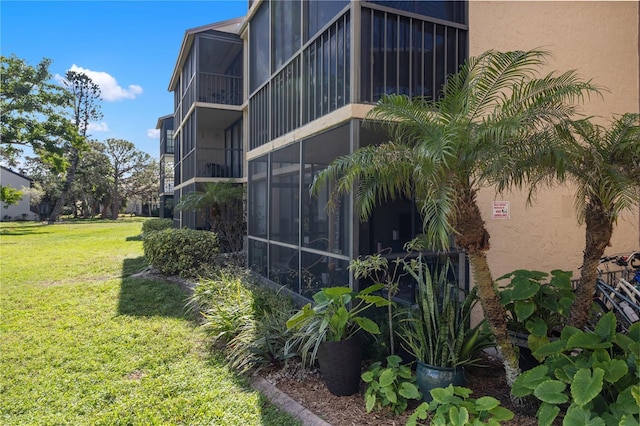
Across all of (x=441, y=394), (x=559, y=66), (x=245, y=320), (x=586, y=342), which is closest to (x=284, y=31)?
(x=559, y=66)

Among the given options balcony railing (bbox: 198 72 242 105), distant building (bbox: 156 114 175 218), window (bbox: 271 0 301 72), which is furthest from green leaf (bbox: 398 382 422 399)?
distant building (bbox: 156 114 175 218)

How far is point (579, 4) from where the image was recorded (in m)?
6.07

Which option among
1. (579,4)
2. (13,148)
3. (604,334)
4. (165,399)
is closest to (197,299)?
(165,399)

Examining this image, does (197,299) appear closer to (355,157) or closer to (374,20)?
(355,157)

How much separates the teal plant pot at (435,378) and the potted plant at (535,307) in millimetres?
743

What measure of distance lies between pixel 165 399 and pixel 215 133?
13823mm

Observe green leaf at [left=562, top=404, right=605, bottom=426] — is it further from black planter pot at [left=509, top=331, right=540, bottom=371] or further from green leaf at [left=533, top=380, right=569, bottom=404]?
black planter pot at [left=509, top=331, right=540, bottom=371]

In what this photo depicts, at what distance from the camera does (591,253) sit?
3.45m

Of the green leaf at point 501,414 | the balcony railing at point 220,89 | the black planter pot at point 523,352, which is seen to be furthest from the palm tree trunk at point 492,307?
the balcony railing at point 220,89

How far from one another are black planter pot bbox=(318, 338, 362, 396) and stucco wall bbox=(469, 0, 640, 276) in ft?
9.33

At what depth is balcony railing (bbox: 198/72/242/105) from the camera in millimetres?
13762

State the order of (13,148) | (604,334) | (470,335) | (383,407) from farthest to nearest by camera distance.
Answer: (13,148) → (470,335) → (383,407) → (604,334)

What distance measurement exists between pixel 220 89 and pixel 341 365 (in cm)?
1286

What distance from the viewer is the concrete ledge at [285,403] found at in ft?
11.1
